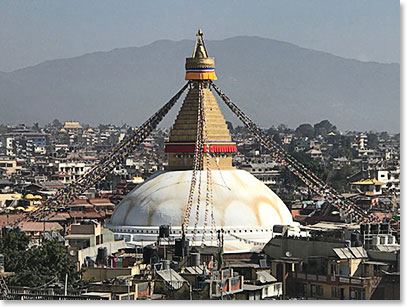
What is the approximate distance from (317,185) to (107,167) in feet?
11.7

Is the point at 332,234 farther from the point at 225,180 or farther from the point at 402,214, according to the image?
the point at 402,214

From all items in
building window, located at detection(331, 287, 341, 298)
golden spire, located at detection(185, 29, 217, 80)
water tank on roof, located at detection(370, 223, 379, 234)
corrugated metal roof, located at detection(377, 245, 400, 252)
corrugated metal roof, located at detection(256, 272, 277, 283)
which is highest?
golden spire, located at detection(185, 29, 217, 80)

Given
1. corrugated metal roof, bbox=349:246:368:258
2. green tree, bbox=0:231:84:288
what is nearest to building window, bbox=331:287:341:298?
corrugated metal roof, bbox=349:246:368:258

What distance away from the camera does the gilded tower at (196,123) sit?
79.9ft

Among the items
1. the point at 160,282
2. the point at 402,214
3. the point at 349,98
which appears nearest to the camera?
the point at 402,214

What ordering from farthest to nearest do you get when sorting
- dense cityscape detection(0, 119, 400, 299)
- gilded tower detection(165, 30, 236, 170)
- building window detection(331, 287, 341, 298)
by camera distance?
gilded tower detection(165, 30, 236, 170) < building window detection(331, 287, 341, 298) < dense cityscape detection(0, 119, 400, 299)

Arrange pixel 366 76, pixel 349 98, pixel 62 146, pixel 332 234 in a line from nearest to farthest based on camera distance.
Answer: pixel 332 234
pixel 366 76
pixel 349 98
pixel 62 146

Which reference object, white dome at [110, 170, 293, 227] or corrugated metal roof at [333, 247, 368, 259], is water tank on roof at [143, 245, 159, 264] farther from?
corrugated metal roof at [333, 247, 368, 259]

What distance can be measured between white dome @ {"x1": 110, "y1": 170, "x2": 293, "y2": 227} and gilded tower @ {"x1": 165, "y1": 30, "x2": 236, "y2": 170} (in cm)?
36

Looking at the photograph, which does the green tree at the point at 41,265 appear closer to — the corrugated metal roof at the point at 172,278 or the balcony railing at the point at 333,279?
the corrugated metal roof at the point at 172,278

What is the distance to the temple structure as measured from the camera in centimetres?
2320

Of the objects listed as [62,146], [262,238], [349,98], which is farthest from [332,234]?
[62,146]

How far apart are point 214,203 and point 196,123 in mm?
1646

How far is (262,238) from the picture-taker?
23.3 m
